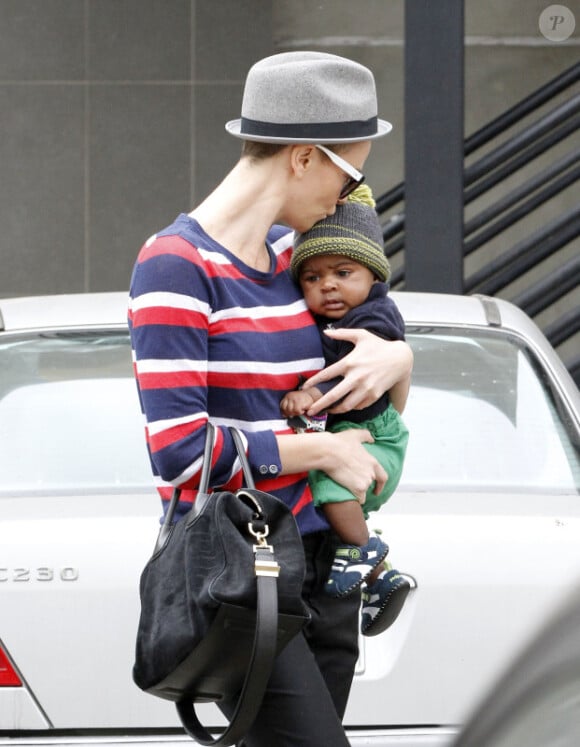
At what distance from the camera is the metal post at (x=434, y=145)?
6.63 metres

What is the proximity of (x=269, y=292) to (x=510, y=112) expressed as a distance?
6004mm

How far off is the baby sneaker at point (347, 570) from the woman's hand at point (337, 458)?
0.35 ft

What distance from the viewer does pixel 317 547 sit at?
2535 mm

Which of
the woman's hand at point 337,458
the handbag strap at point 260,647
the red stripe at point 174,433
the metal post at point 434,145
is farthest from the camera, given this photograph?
the metal post at point 434,145

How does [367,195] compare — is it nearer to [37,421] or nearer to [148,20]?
[37,421]

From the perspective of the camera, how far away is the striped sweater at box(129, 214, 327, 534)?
7.50 ft

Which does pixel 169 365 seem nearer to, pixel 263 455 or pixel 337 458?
pixel 263 455

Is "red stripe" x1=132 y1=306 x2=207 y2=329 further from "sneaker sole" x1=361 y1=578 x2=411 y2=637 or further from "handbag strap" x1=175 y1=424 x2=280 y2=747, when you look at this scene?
"sneaker sole" x1=361 y1=578 x2=411 y2=637

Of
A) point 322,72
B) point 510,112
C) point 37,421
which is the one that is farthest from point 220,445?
point 510,112

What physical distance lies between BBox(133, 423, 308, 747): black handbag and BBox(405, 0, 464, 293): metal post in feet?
15.2

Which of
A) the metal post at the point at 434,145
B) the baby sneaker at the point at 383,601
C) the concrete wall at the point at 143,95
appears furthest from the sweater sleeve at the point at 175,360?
the concrete wall at the point at 143,95

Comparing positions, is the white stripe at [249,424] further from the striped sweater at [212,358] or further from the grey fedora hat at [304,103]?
the grey fedora hat at [304,103]

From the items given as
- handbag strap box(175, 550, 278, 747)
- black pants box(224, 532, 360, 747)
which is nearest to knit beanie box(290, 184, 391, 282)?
black pants box(224, 532, 360, 747)

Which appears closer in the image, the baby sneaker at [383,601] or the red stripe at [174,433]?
the red stripe at [174,433]
